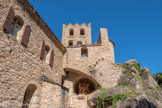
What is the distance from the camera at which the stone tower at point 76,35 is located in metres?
23.5

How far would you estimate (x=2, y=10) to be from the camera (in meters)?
6.20

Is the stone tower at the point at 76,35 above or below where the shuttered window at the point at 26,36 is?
above

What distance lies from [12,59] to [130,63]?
9.25 m

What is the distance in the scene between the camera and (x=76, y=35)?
24.2m

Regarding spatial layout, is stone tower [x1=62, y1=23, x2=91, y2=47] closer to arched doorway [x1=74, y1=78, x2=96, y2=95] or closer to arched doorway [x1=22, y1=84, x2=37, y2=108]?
arched doorway [x1=74, y1=78, x2=96, y2=95]

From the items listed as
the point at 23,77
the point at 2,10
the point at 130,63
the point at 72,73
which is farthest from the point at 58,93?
the point at 130,63

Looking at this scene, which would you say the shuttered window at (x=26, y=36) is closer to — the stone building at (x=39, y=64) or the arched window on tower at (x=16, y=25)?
the stone building at (x=39, y=64)

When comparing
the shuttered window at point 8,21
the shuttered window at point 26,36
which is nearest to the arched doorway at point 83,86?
the shuttered window at point 26,36

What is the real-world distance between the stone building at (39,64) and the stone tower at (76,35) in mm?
10114

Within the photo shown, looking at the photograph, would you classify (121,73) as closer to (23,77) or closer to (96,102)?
(96,102)

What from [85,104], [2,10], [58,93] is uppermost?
[2,10]

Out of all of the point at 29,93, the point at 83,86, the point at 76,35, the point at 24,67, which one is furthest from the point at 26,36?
the point at 76,35

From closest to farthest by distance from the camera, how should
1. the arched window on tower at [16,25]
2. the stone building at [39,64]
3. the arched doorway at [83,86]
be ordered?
the stone building at [39,64] < the arched window on tower at [16,25] < the arched doorway at [83,86]

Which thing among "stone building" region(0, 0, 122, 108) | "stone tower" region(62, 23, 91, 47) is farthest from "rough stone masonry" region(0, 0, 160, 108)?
"stone tower" region(62, 23, 91, 47)
